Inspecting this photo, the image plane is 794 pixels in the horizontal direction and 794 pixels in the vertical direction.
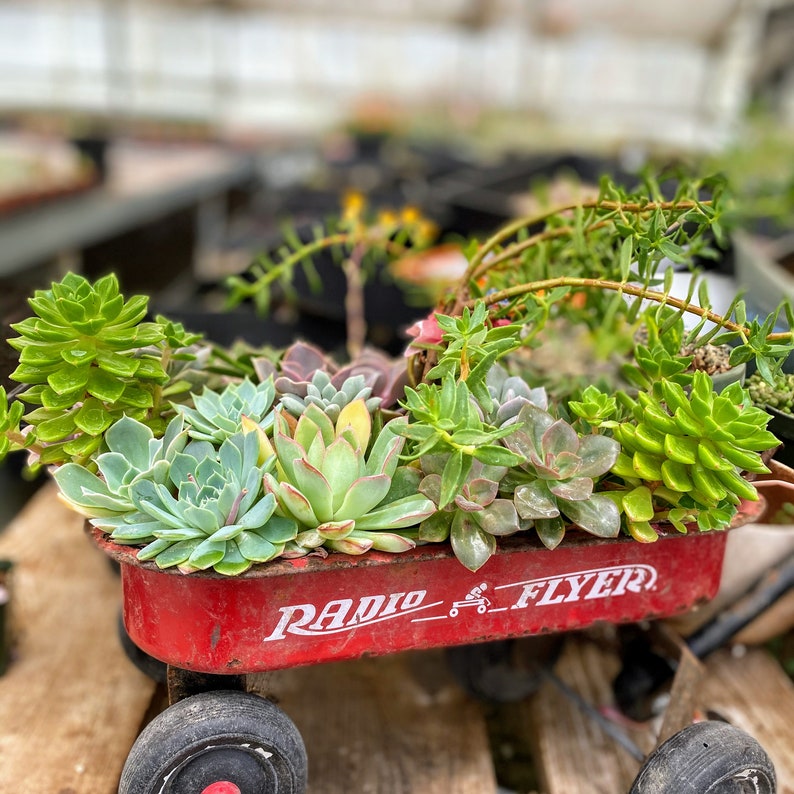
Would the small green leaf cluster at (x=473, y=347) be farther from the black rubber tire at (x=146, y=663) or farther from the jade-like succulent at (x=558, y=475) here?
the black rubber tire at (x=146, y=663)

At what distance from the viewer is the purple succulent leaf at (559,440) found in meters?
0.81

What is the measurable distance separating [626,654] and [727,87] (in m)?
6.07

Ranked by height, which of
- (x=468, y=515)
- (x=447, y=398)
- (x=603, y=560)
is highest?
(x=447, y=398)

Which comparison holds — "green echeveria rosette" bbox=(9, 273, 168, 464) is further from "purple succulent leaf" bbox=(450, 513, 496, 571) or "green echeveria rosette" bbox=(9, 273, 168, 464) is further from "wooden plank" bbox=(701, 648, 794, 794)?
"wooden plank" bbox=(701, 648, 794, 794)

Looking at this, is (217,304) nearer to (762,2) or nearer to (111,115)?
(111,115)

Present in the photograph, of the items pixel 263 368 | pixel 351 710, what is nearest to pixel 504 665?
pixel 351 710

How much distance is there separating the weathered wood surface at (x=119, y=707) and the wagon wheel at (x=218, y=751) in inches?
3.8

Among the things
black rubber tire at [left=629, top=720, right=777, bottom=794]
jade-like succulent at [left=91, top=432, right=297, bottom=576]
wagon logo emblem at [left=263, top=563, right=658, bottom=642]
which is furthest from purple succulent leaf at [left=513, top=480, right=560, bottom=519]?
black rubber tire at [left=629, top=720, right=777, bottom=794]

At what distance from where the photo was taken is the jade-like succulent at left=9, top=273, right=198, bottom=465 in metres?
0.77

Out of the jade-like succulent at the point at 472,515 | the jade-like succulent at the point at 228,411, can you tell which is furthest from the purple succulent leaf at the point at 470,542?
the jade-like succulent at the point at 228,411

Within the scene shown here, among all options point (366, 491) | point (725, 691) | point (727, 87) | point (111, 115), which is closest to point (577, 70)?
point (727, 87)

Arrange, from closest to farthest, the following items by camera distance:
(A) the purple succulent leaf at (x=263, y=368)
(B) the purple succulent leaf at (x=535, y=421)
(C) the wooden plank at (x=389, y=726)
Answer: (B) the purple succulent leaf at (x=535, y=421)
(A) the purple succulent leaf at (x=263, y=368)
(C) the wooden plank at (x=389, y=726)

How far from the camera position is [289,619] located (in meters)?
0.82

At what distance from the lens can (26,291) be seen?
46.6 inches
